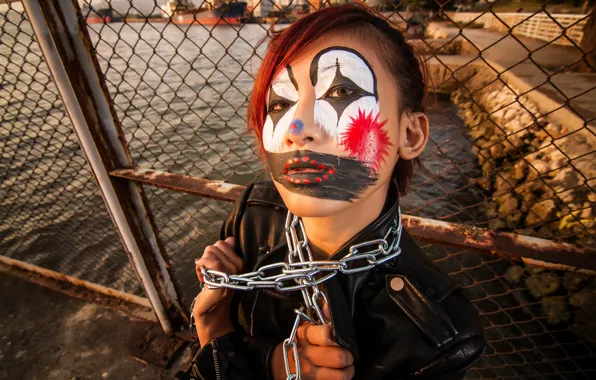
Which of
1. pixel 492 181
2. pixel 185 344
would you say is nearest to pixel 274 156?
pixel 185 344

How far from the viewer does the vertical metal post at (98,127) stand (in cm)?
154

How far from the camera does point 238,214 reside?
1.49 m

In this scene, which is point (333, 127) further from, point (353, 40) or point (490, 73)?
point (490, 73)

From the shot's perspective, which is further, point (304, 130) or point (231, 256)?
point (231, 256)

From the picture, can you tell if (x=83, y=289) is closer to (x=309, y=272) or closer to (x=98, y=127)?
(x=98, y=127)

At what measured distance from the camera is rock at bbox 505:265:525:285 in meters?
4.30

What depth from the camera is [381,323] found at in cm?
109

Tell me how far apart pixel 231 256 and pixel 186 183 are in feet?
2.37

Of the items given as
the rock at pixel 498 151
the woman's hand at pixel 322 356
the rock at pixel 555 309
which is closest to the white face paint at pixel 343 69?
the woman's hand at pixel 322 356

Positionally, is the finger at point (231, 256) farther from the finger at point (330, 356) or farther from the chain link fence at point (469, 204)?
the chain link fence at point (469, 204)

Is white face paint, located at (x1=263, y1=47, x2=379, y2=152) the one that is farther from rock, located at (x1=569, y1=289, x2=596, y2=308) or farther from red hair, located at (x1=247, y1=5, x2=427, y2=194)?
rock, located at (x1=569, y1=289, x2=596, y2=308)

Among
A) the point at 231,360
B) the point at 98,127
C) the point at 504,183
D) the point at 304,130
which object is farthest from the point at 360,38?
the point at 504,183

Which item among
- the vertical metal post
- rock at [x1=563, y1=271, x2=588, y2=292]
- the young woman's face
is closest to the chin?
the young woman's face

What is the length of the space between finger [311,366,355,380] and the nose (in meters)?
0.74
